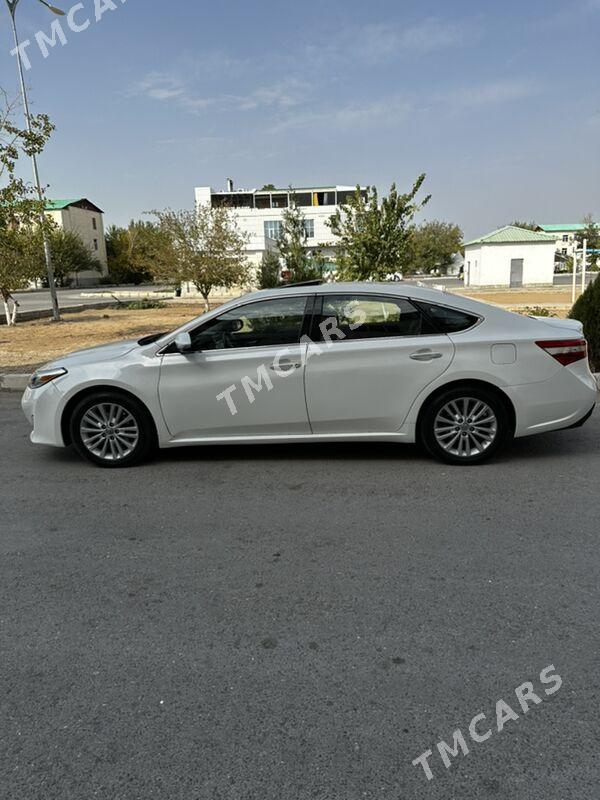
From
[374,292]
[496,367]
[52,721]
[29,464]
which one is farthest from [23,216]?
[52,721]

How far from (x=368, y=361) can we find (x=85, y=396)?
8.18 ft

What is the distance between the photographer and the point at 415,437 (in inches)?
202

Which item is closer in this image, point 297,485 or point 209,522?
point 209,522

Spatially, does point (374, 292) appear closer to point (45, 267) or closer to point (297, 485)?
point (297, 485)

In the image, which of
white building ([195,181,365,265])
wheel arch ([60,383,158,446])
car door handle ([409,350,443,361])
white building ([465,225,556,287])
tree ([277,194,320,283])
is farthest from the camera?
white building ([195,181,365,265])

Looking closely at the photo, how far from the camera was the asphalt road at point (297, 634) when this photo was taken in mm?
2080

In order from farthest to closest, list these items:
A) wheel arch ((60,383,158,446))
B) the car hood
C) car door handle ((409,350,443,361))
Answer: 1. the car hood
2. wheel arch ((60,383,158,446))
3. car door handle ((409,350,443,361))

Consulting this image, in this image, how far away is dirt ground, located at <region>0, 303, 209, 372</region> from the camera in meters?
12.6

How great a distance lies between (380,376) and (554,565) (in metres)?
2.10

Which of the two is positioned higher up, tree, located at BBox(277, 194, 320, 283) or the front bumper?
tree, located at BBox(277, 194, 320, 283)

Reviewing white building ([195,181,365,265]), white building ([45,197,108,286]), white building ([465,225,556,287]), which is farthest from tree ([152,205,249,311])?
white building ([45,197,108,286])

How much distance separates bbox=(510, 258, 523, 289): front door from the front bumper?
4558 cm

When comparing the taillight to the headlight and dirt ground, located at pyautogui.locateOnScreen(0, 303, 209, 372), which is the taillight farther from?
dirt ground, located at pyautogui.locateOnScreen(0, 303, 209, 372)

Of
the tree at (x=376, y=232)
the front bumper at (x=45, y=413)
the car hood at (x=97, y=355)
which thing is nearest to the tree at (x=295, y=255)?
the tree at (x=376, y=232)
